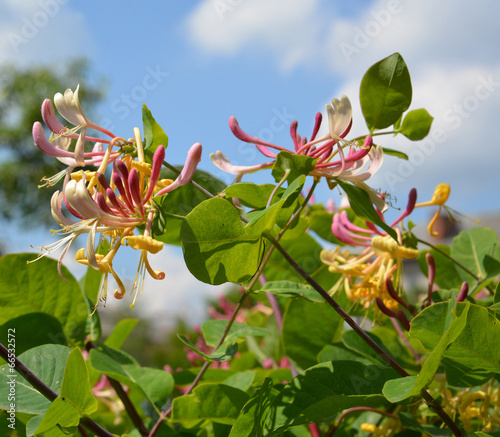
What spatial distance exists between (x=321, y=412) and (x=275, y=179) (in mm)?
256

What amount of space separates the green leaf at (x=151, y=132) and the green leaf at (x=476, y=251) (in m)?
0.55

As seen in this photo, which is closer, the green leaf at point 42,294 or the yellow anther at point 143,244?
the yellow anther at point 143,244

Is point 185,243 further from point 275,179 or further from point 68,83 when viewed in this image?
point 68,83

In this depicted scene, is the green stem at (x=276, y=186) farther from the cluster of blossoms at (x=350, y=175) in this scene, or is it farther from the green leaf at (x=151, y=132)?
the green leaf at (x=151, y=132)

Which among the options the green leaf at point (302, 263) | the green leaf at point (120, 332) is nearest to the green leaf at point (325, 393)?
the green leaf at point (302, 263)

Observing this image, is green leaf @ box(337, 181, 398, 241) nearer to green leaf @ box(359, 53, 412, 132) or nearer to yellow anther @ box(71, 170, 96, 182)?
green leaf @ box(359, 53, 412, 132)

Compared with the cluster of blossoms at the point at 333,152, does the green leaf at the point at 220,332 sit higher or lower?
lower

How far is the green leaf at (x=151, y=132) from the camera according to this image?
626 millimetres

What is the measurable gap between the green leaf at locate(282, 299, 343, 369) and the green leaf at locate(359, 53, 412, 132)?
29 cm

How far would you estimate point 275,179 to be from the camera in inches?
24.3

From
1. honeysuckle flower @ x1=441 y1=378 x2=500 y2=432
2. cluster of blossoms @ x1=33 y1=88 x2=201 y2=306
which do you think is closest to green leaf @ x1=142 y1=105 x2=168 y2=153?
cluster of blossoms @ x1=33 y1=88 x2=201 y2=306

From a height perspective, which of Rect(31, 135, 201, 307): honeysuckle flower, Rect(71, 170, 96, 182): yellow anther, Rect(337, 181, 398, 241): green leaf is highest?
Rect(71, 170, 96, 182): yellow anther

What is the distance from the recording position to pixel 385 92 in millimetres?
644

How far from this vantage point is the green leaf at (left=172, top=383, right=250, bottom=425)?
64 centimetres
